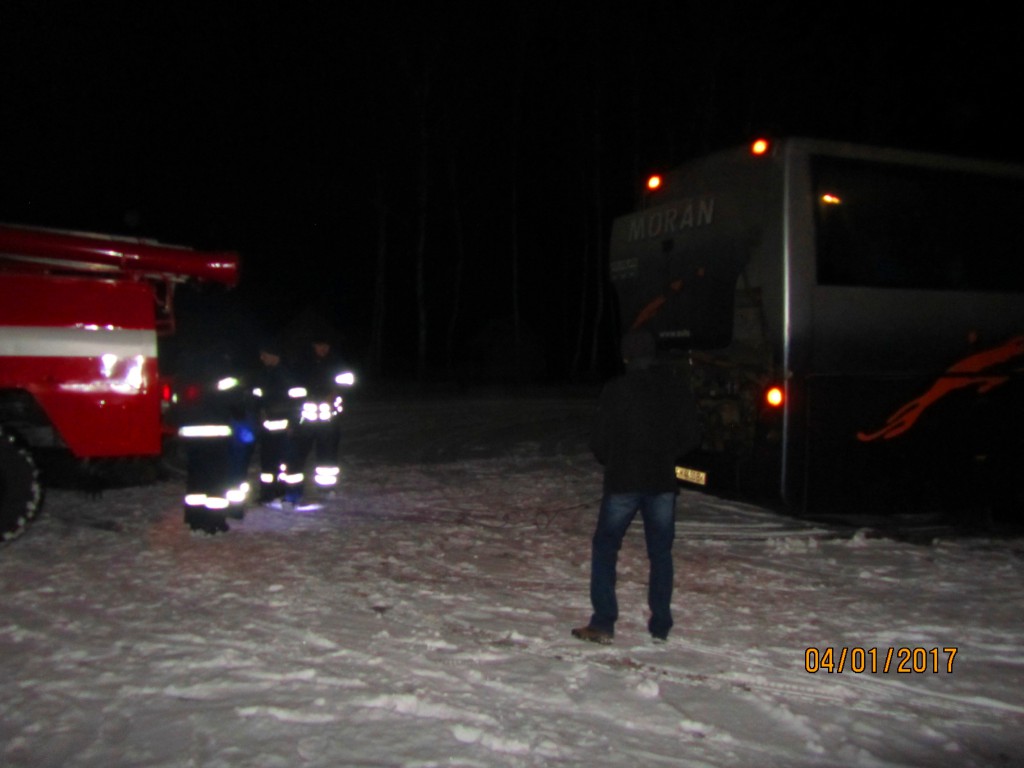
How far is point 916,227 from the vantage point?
27.7 feet

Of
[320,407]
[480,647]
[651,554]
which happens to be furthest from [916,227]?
[320,407]

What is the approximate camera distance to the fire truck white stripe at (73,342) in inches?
295

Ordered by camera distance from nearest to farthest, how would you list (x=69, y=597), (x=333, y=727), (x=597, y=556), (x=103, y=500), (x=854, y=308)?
(x=333, y=727)
(x=597, y=556)
(x=69, y=597)
(x=854, y=308)
(x=103, y=500)

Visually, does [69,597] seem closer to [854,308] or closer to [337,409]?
[337,409]

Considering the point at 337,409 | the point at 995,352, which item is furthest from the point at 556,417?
the point at 995,352

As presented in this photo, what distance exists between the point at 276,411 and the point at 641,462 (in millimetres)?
5207

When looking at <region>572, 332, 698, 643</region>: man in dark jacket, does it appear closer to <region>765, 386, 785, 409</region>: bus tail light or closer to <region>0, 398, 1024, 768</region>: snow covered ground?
<region>0, 398, 1024, 768</region>: snow covered ground

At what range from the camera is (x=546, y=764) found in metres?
3.86

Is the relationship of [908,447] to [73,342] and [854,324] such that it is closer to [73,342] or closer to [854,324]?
[854,324]

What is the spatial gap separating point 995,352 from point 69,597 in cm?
799

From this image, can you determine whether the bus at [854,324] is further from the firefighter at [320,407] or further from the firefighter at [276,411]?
the firefighter at [276,411]

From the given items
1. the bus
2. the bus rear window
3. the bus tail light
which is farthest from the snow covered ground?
the bus rear window

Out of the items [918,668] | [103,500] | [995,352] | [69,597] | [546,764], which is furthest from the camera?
[103,500]

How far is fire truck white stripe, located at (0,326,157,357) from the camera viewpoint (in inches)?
295
